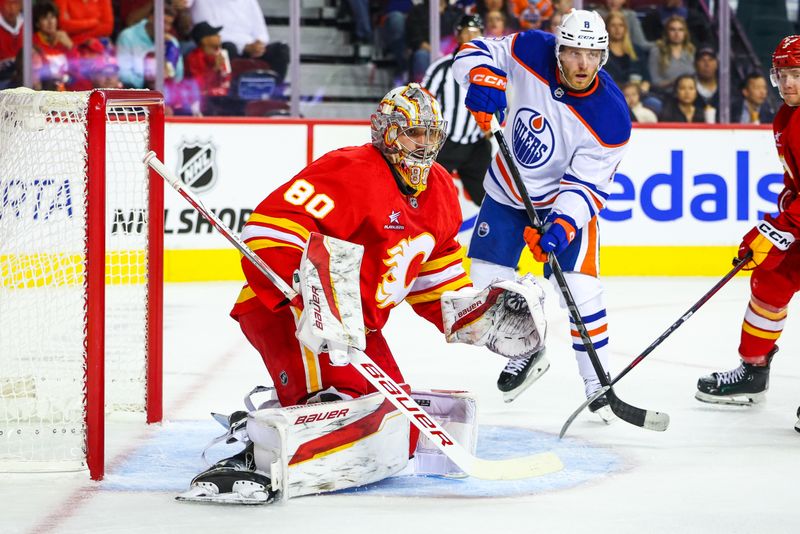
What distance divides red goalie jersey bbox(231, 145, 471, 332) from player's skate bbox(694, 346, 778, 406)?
3.65 ft

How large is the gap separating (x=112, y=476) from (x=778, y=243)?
5.64ft

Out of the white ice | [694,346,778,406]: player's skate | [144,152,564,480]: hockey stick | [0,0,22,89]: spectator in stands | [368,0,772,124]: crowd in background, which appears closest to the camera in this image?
the white ice

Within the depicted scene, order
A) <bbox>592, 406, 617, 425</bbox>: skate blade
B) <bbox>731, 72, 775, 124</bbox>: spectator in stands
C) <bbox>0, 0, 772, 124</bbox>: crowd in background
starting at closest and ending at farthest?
<bbox>592, 406, 617, 425</bbox>: skate blade < <bbox>0, 0, 772, 124</bbox>: crowd in background < <bbox>731, 72, 775, 124</bbox>: spectator in stands

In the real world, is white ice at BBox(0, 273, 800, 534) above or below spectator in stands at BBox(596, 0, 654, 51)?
below

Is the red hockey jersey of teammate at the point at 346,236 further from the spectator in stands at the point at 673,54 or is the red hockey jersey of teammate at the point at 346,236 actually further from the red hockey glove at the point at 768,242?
the spectator in stands at the point at 673,54

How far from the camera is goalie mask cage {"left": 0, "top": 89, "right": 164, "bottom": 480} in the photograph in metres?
2.59

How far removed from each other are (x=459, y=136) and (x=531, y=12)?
977mm

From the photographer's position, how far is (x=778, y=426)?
10.8 feet

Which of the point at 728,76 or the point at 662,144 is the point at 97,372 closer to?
the point at 662,144

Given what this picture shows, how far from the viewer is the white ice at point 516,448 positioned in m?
2.31

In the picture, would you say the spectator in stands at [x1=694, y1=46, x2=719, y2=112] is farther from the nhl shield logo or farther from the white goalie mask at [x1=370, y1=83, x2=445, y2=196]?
the white goalie mask at [x1=370, y1=83, x2=445, y2=196]

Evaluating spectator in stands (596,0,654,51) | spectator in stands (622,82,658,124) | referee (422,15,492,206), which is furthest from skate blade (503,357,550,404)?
spectator in stands (596,0,654,51)

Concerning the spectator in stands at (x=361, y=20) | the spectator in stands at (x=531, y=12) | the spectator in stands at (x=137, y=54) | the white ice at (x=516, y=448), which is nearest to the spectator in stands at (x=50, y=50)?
the spectator in stands at (x=137, y=54)

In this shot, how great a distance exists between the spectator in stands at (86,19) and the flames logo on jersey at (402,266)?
4.04 meters
